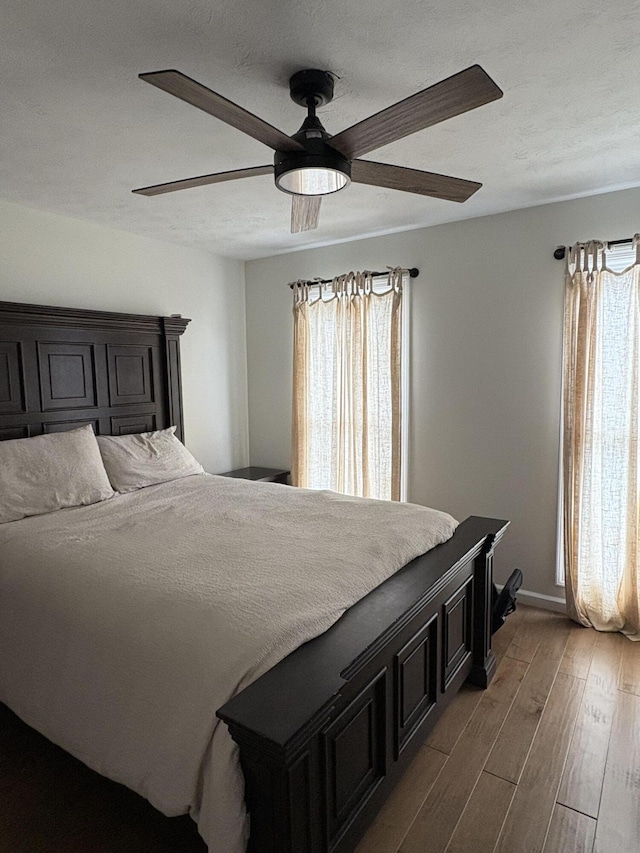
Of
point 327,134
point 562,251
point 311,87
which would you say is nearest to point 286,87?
point 311,87

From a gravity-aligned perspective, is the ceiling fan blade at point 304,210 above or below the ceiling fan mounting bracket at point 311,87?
below

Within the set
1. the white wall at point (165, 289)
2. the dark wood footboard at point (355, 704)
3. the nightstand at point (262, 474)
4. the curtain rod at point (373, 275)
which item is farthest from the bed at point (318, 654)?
the curtain rod at point (373, 275)

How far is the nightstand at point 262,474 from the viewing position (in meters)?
4.14

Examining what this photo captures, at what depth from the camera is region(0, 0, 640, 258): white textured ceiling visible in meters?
1.46

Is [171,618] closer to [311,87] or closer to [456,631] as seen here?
[456,631]

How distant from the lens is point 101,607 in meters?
1.69

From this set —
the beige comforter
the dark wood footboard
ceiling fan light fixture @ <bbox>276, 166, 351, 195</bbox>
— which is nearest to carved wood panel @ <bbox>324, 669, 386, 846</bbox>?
the dark wood footboard

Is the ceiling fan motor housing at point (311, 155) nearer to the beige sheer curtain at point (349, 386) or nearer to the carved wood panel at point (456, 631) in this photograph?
the carved wood panel at point (456, 631)

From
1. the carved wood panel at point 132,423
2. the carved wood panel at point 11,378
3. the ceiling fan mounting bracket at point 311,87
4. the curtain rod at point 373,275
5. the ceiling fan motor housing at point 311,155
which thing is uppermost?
the ceiling fan mounting bracket at point 311,87

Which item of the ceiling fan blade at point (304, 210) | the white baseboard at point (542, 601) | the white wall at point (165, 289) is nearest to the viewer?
the ceiling fan blade at point (304, 210)

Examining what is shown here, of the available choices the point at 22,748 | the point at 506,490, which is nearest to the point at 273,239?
the point at 506,490

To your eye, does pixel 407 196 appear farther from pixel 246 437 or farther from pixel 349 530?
pixel 246 437

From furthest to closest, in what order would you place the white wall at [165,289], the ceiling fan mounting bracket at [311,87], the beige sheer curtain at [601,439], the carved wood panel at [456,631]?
the white wall at [165,289] → the beige sheer curtain at [601,439] → the carved wood panel at [456,631] → the ceiling fan mounting bracket at [311,87]

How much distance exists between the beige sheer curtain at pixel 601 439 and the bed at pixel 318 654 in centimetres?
83
